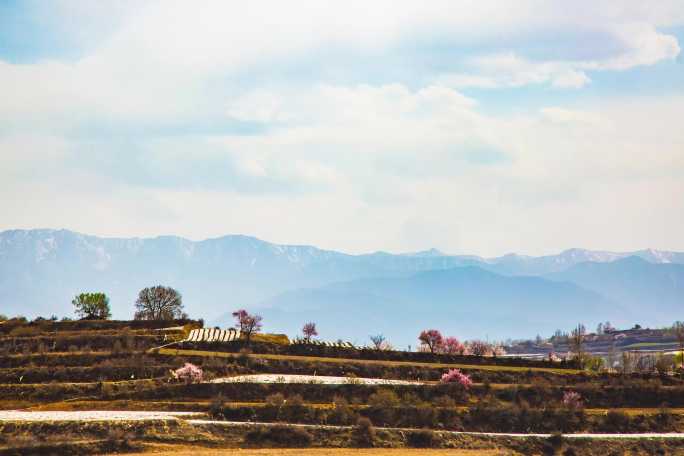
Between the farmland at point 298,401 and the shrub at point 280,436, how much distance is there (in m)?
0.09

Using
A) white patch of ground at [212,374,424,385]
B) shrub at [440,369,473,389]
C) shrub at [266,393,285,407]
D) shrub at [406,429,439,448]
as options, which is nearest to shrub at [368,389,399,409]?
white patch of ground at [212,374,424,385]

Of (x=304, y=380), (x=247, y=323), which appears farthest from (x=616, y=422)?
(x=247, y=323)

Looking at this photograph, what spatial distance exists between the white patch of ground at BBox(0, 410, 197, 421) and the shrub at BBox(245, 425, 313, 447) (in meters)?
5.76

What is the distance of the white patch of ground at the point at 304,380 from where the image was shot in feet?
226

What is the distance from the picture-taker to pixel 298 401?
197ft

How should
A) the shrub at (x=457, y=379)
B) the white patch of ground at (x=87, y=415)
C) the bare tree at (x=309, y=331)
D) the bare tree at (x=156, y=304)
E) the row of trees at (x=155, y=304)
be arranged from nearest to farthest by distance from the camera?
the white patch of ground at (x=87, y=415) < the shrub at (x=457, y=379) < the bare tree at (x=309, y=331) < the row of trees at (x=155, y=304) < the bare tree at (x=156, y=304)

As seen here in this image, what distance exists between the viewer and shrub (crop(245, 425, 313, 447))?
5141 centimetres

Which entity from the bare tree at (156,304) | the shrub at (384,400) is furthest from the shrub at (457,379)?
the bare tree at (156,304)

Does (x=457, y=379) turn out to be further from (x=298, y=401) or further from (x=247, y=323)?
(x=247, y=323)

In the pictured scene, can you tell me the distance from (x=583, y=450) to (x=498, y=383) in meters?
24.8

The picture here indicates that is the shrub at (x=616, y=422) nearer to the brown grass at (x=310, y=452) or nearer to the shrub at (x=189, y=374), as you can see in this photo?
the brown grass at (x=310, y=452)

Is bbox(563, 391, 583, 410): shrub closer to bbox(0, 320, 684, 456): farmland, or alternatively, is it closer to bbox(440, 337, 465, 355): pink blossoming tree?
bbox(0, 320, 684, 456): farmland

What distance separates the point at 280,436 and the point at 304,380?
18669 millimetres

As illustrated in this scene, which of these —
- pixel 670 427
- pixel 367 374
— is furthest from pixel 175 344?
pixel 670 427
